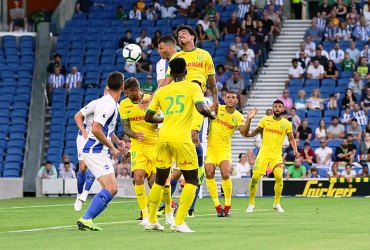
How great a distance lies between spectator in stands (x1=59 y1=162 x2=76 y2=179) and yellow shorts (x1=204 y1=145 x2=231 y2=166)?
13.6 metres

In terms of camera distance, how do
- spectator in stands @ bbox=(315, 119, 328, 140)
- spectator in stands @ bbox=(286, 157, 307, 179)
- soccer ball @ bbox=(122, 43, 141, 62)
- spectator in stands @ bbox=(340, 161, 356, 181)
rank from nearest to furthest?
soccer ball @ bbox=(122, 43, 141, 62) < spectator in stands @ bbox=(340, 161, 356, 181) < spectator in stands @ bbox=(286, 157, 307, 179) < spectator in stands @ bbox=(315, 119, 328, 140)

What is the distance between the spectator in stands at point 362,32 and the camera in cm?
3953

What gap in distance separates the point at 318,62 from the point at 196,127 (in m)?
19.8

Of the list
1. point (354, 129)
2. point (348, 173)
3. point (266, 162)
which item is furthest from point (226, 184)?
point (354, 129)

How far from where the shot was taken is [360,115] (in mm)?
36188

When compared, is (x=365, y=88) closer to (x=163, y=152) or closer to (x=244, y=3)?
(x=244, y=3)

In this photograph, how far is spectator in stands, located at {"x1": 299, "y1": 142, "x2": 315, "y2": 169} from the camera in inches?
1372

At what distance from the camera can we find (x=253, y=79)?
4038 centimetres

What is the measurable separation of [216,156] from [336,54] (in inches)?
655

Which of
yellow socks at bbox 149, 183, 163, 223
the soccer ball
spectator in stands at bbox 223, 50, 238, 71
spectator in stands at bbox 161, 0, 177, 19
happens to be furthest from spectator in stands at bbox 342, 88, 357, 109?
yellow socks at bbox 149, 183, 163, 223

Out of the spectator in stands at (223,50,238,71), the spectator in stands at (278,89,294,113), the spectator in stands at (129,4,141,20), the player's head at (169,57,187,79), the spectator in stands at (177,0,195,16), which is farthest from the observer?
the spectator in stands at (129,4,141,20)

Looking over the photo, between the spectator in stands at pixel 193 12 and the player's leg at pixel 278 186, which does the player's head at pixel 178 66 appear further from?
the spectator in stands at pixel 193 12

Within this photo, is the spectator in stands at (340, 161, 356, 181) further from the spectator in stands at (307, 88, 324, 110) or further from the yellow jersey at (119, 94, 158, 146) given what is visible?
the yellow jersey at (119, 94, 158, 146)

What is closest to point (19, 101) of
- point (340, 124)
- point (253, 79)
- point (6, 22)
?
point (6, 22)
